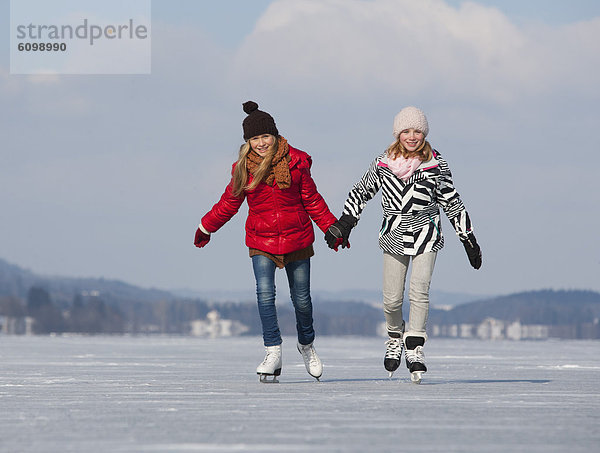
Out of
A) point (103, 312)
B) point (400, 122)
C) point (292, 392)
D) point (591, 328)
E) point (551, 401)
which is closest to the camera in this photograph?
point (551, 401)

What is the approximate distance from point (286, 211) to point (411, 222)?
37.5 inches

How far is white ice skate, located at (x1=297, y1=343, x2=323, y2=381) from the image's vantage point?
27.9 ft

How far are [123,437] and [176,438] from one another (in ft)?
0.76

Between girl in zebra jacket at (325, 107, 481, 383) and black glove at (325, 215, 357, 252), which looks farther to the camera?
black glove at (325, 215, 357, 252)

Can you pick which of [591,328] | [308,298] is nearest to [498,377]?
[308,298]

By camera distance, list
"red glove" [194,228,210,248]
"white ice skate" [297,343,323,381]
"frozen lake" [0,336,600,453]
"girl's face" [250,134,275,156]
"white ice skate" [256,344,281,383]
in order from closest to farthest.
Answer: "frozen lake" [0,336,600,453], "white ice skate" [256,344,281,383], "girl's face" [250,134,275,156], "white ice skate" [297,343,323,381], "red glove" [194,228,210,248]

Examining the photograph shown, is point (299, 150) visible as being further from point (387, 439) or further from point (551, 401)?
point (387, 439)

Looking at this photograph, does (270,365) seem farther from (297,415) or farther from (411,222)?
(297,415)

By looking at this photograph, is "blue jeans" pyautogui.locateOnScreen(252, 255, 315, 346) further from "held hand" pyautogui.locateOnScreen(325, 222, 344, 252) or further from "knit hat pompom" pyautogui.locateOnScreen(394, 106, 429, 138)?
"knit hat pompom" pyautogui.locateOnScreen(394, 106, 429, 138)

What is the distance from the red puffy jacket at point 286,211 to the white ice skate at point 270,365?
0.74 m

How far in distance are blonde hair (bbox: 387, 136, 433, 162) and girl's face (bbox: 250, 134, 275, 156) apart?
917 mm

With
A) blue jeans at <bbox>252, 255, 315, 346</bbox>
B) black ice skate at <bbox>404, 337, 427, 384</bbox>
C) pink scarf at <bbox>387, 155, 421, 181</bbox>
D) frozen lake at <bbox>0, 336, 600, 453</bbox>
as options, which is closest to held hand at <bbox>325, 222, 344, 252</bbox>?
A: blue jeans at <bbox>252, 255, 315, 346</bbox>

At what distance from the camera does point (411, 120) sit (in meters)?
8.27

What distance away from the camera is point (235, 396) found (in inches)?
262
